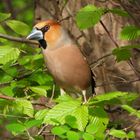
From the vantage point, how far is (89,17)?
309 cm

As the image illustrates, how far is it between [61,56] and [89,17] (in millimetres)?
739

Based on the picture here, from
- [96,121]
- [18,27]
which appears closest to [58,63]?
[18,27]

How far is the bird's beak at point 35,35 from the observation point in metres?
3.45

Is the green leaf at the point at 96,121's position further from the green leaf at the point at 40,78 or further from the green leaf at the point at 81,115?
the green leaf at the point at 40,78

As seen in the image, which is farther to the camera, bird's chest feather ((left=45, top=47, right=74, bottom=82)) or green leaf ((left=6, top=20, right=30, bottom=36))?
bird's chest feather ((left=45, top=47, right=74, bottom=82))

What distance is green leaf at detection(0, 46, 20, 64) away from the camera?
3029 mm

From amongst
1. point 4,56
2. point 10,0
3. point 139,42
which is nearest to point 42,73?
point 4,56

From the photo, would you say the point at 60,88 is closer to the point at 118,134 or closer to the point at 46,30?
the point at 46,30

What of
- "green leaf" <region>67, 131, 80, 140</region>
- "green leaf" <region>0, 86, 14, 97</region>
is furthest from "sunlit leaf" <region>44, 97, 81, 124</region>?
"green leaf" <region>0, 86, 14, 97</region>

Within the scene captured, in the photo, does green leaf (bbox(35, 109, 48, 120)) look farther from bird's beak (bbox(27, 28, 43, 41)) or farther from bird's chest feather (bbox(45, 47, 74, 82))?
bird's chest feather (bbox(45, 47, 74, 82))

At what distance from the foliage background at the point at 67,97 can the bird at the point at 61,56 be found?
89mm

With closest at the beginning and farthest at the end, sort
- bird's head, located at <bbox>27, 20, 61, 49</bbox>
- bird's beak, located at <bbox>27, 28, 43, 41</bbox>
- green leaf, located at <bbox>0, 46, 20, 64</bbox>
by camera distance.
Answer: green leaf, located at <bbox>0, 46, 20, 64</bbox> → bird's beak, located at <bbox>27, 28, 43, 41</bbox> → bird's head, located at <bbox>27, 20, 61, 49</bbox>

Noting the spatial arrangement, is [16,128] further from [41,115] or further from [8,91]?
[8,91]

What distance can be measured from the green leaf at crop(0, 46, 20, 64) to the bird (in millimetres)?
522
